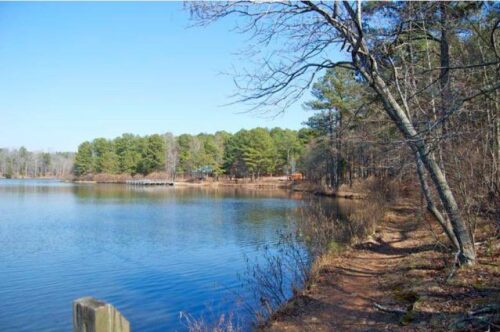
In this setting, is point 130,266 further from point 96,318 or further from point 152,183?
point 152,183

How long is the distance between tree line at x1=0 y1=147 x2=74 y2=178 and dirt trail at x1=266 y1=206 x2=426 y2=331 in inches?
5225

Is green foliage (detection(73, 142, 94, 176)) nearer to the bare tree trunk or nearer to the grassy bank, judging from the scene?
the grassy bank

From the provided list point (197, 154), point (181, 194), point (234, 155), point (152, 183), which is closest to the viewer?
point (181, 194)

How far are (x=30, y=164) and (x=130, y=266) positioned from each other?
140 m

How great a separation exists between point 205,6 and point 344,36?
8.22ft

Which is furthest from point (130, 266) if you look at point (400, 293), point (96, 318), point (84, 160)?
point (84, 160)

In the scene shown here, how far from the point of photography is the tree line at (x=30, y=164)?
133m

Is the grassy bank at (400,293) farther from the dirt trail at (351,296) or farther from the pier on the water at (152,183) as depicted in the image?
the pier on the water at (152,183)

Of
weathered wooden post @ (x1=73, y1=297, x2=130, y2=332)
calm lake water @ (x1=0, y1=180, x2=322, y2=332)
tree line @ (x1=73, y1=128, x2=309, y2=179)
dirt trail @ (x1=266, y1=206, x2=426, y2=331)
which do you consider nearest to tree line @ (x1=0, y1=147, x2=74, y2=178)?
tree line @ (x1=73, y1=128, x2=309, y2=179)

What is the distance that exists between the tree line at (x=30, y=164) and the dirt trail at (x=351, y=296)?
132718 mm

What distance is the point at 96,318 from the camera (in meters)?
1.60

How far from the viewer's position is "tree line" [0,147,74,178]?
13325 cm

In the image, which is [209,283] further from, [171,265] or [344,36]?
[344,36]

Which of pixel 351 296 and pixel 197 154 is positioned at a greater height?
pixel 197 154
